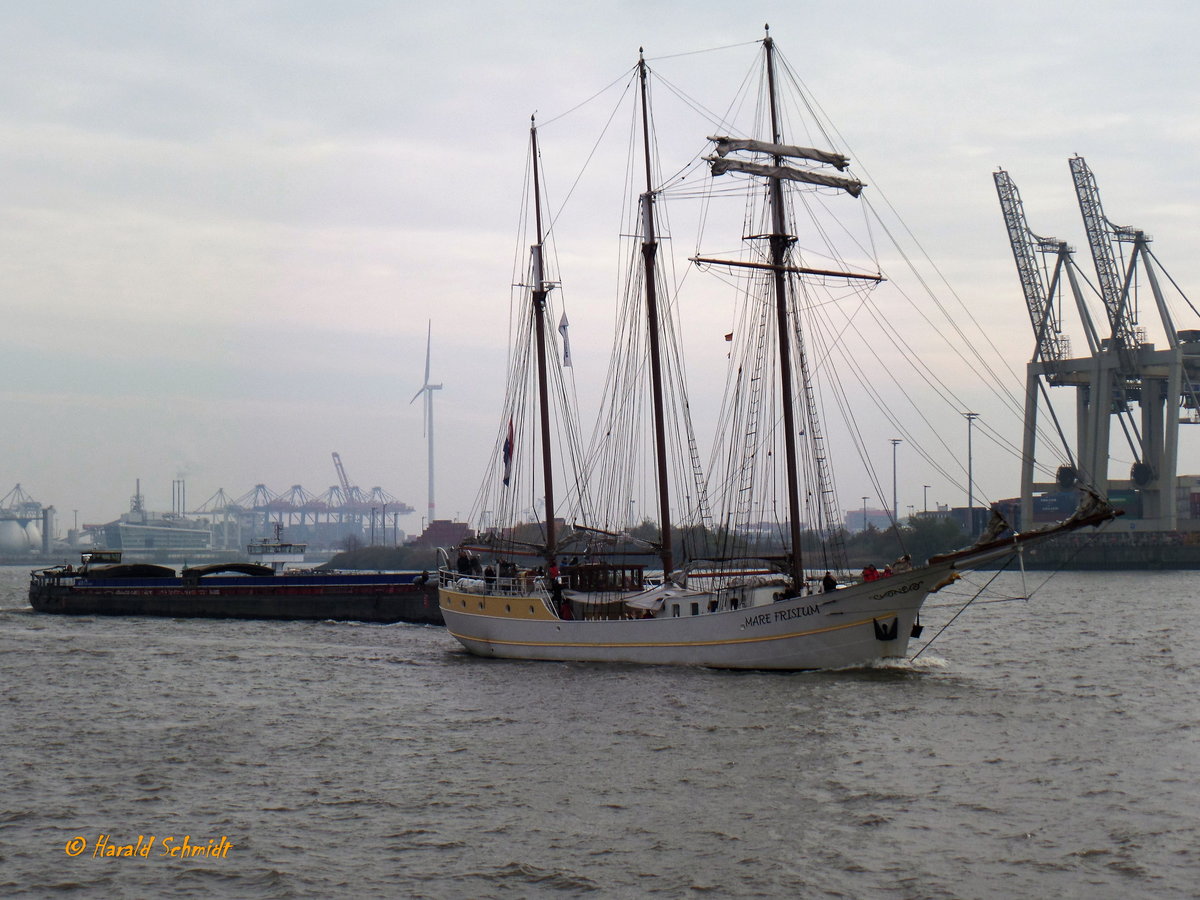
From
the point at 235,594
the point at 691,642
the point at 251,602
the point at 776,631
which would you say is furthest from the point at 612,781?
the point at 235,594

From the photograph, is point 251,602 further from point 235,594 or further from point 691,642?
point 691,642

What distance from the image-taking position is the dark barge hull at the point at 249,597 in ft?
244

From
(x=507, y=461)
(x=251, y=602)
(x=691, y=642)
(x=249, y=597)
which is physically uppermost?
(x=507, y=461)

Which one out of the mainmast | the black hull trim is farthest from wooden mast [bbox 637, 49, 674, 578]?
the black hull trim

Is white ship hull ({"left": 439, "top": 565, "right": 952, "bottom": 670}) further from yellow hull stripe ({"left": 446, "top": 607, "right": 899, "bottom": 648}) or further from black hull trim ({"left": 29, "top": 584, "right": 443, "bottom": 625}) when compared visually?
black hull trim ({"left": 29, "top": 584, "right": 443, "bottom": 625})

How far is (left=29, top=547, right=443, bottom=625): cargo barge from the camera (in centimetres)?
7456

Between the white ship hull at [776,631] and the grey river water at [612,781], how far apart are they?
34.7 inches

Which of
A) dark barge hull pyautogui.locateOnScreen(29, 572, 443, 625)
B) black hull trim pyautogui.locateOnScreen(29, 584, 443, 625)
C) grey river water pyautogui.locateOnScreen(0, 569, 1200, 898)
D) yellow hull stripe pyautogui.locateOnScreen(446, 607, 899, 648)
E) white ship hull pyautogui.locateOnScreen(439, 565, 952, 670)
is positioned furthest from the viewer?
dark barge hull pyautogui.locateOnScreen(29, 572, 443, 625)

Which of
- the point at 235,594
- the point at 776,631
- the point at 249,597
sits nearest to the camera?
the point at 776,631

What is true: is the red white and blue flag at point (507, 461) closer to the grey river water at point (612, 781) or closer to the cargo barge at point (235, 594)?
the grey river water at point (612, 781)

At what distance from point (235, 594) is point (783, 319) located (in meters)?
49.9

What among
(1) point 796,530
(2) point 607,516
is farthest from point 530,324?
(1) point 796,530

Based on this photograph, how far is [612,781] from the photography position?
79.8ft

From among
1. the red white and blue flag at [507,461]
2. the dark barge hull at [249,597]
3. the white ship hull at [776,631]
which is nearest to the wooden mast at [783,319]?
the white ship hull at [776,631]
